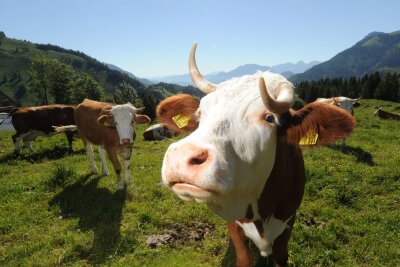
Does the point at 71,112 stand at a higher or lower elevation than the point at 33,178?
higher

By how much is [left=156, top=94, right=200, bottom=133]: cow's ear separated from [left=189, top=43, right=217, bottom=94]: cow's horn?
0.26m

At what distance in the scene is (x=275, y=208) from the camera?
3.85 metres

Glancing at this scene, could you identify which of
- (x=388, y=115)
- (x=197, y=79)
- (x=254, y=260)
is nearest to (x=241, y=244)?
(x=254, y=260)

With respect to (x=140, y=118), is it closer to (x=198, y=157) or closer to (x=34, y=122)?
(x=198, y=157)

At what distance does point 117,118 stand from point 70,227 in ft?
9.39

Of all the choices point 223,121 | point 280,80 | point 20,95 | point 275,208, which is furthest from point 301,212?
point 20,95

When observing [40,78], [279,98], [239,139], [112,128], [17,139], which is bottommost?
[17,139]

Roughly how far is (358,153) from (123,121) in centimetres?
799

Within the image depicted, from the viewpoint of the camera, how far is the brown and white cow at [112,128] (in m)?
8.30

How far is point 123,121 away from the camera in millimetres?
8273

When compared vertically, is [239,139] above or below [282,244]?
above

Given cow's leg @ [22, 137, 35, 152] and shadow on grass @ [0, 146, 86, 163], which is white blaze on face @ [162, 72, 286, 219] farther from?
cow's leg @ [22, 137, 35, 152]

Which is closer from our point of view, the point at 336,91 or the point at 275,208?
the point at 275,208

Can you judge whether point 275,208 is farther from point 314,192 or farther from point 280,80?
point 314,192
